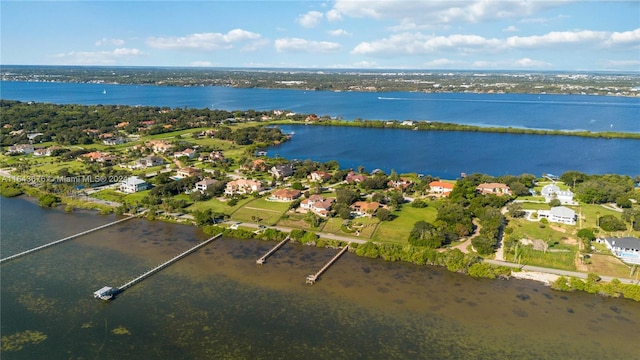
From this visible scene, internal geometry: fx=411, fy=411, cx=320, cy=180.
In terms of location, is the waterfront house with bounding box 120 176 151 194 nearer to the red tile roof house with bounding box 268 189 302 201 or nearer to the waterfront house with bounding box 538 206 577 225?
the red tile roof house with bounding box 268 189 302 201

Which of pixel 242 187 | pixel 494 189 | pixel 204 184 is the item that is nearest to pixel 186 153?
pixel 204 184

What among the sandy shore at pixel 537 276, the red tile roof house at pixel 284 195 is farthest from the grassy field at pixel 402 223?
the red tile roof house at pixel 284 195

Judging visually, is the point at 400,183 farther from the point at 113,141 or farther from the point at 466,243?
the point at 113,141

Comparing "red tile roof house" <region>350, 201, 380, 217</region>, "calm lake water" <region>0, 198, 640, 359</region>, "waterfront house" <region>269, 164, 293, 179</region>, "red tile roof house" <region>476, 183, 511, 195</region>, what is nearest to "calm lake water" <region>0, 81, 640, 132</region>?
"red tile roof house" <region>476, 183, 511, 195</region>

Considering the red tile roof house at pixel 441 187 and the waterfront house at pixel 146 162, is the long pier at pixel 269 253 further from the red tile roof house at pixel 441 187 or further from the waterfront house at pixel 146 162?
the waterfront house at pixel 146 162

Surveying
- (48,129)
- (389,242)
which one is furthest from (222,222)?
(48,129)

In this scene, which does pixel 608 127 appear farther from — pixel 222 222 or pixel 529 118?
pixel 222 222
